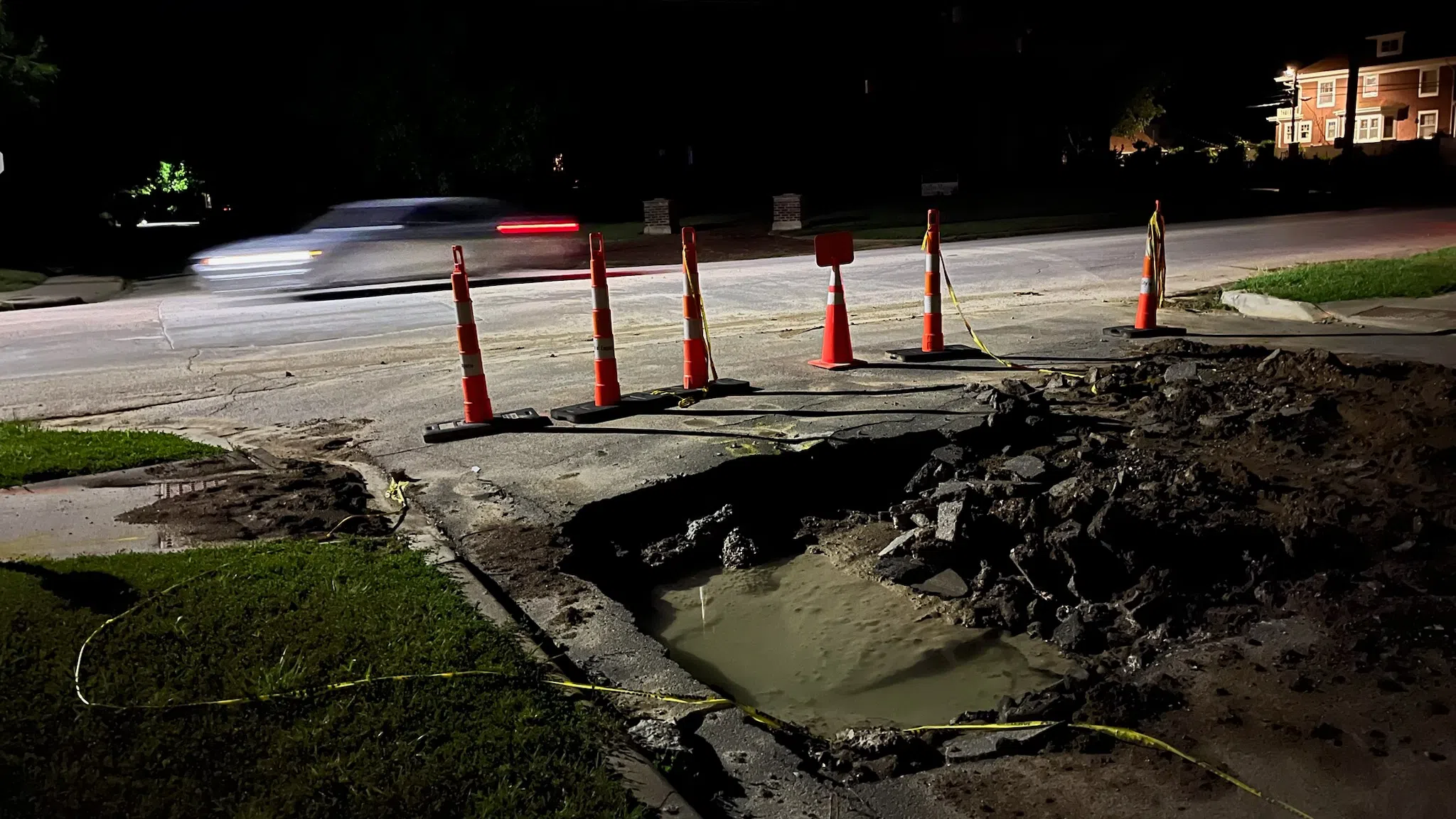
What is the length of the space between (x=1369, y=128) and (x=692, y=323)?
70021 millimetres

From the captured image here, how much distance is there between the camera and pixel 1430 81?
59.8 m

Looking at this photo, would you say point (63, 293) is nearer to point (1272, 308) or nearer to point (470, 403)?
point (470, 403)

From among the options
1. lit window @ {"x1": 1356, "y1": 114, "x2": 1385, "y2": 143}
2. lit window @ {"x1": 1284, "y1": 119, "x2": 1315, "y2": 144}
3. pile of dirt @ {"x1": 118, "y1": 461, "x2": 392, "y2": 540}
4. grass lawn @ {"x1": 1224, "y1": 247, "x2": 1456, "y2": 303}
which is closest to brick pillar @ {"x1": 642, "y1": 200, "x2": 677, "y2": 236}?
grass lawn @ {"x1": 1224, "y1": 247, "x2": 1456, "y2": 303}

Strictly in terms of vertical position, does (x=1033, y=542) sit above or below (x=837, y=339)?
below

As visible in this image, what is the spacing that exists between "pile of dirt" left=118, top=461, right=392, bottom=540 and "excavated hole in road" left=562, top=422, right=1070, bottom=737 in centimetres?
124

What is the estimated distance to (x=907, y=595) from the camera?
16.6 ft

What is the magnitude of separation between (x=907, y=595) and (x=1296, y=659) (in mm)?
1623

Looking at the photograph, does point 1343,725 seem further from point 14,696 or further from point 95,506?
point 95,506

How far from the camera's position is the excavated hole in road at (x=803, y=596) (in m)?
4.34

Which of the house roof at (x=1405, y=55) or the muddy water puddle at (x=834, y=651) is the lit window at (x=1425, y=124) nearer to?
the house roof at (x=1405, y=55)

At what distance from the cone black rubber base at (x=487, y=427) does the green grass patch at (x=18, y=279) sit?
62.9ft

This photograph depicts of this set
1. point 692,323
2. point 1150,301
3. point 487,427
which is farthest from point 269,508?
point 1150,301

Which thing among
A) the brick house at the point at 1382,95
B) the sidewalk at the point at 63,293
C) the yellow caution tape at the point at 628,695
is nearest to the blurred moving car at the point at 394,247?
the sidewalk at the point at 63,293

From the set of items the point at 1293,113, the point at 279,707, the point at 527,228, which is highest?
the point at 1293,113
